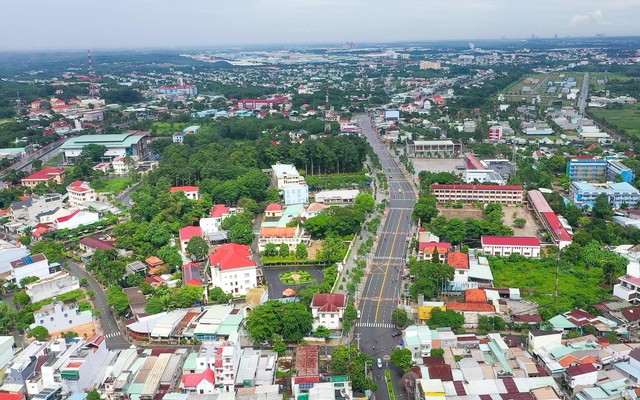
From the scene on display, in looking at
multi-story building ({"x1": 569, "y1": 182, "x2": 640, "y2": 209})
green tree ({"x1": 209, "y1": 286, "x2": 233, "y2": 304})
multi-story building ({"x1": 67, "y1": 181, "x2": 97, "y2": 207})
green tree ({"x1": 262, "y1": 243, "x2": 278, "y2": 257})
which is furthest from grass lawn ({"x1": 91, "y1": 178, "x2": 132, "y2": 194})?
multi-story building ({"x1": 569, "y1": 182, "x2": 640, "y2": 209})

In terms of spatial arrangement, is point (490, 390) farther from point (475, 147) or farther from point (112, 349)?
point (475, 147)

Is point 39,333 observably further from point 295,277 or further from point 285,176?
point 285,176

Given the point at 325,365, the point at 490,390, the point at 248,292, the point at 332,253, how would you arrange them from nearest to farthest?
the point at 490,390, the point at 325,365, the point at 248,292, the point at 332,253

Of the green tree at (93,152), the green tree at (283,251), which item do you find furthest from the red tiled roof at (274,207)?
the green tree at (93,152)

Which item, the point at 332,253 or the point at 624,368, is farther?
the point at 332,253

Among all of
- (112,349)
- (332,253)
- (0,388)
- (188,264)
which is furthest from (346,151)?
(0,388)

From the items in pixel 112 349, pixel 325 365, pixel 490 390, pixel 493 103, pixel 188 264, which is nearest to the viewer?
pixel 490 390

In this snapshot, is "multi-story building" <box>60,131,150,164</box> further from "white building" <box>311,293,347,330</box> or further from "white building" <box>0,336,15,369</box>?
"white building" <box>311,293,347,330</box>
